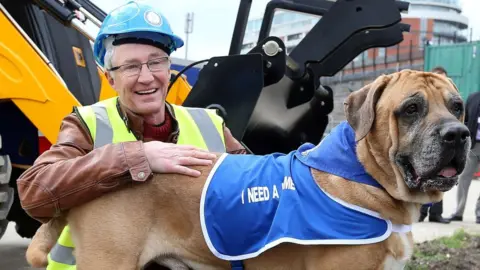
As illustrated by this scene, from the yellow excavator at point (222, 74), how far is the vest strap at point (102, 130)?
1606 millimetres

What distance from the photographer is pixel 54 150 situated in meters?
2.31

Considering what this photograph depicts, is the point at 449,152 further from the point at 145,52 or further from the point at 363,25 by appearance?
the point at 363,25

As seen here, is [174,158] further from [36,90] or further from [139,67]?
[36,90]

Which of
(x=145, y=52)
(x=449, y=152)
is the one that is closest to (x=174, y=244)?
(x=145, y=52)

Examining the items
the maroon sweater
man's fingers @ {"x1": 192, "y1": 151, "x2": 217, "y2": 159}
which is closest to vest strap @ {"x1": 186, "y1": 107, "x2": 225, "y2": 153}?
the maroon sweater

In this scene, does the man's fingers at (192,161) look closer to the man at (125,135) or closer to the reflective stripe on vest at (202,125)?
the man at (125,135)

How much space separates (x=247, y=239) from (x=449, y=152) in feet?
2.48

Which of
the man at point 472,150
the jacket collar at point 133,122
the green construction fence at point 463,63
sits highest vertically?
the jacket collar at point 133,122

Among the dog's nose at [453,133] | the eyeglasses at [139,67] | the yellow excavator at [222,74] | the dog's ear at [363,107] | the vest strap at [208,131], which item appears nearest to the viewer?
the dog's nose at [453,133]

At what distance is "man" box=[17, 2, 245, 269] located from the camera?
2.16 meters

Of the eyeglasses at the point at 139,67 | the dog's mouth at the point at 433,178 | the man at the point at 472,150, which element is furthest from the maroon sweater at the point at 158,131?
the man at the point at 472,150

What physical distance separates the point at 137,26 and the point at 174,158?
1.90ft

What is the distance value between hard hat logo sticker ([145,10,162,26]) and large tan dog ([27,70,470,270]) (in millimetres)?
658

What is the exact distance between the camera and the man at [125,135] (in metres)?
2.16
